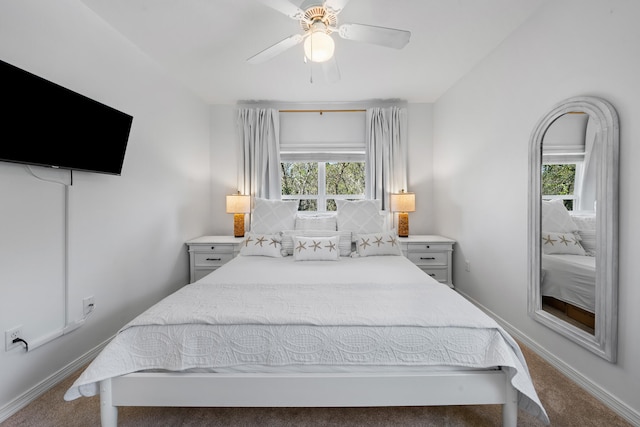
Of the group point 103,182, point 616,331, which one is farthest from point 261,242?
point 616,331

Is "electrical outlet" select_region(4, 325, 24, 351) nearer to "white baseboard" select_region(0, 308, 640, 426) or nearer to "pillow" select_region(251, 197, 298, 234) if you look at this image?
"white baseboard" select_region(0, 308, 640, 426)

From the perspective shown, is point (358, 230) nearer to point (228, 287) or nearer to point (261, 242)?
point (261, 242)

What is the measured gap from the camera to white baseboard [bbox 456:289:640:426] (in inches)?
55.5

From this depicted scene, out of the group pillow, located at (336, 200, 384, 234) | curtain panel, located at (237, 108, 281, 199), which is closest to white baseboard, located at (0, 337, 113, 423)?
curtain panel, located at (237, 108, 281, 199)

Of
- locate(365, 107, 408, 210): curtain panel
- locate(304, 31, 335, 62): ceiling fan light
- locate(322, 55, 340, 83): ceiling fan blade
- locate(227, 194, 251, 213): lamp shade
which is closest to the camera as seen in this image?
locate(304, 31, 335, 62): ceiling fan light

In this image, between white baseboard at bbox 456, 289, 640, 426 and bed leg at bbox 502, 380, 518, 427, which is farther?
white baseboard at bbox 456, 289, 640, 426

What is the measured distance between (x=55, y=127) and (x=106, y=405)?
157cm

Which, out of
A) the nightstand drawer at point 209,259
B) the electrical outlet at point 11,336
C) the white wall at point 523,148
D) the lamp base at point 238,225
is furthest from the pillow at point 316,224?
the electrical outlet at point 11,336

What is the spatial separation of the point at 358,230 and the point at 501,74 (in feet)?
6.44

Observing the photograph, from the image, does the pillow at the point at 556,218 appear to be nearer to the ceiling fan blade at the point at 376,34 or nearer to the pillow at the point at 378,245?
the pillow at the point at 378,245

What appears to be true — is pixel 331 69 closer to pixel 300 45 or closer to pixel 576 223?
pixel 300 45

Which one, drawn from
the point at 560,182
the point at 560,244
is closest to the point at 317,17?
the point at 560,182

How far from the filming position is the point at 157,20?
2020mm

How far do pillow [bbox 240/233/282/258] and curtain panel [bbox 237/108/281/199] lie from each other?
92 cm
